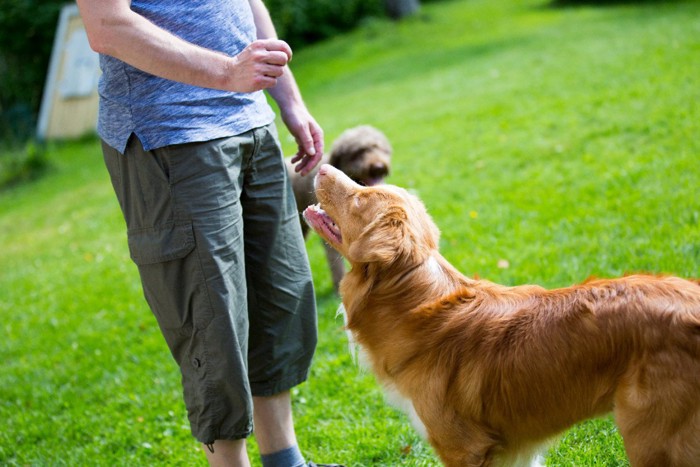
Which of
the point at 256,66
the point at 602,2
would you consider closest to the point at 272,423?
the point at 256,66

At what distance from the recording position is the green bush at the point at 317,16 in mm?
22792

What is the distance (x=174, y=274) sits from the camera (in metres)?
2.96

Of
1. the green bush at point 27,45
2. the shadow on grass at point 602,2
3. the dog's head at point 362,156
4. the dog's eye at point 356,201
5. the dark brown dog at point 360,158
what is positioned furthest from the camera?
the green bush at point 27,45

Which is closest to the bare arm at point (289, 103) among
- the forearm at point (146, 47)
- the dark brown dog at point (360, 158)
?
the forearm at point (146, 47)

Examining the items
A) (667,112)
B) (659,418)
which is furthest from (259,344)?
(667,112)

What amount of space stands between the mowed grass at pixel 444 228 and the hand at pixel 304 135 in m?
0.88

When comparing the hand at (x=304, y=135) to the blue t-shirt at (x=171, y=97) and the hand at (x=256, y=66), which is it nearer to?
the blue t-shirt at (x=171, y=97)

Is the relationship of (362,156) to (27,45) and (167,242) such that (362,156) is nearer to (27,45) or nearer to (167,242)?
(167,242)

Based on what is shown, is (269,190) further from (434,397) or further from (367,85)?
(367,85)

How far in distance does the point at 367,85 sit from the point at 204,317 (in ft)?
43.3

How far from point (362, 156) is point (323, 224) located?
2747 millimetres

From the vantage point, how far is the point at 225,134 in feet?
9.80

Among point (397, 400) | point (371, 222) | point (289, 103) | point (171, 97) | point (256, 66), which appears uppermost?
point (256, 66)

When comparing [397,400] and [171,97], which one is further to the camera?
[397,400]
